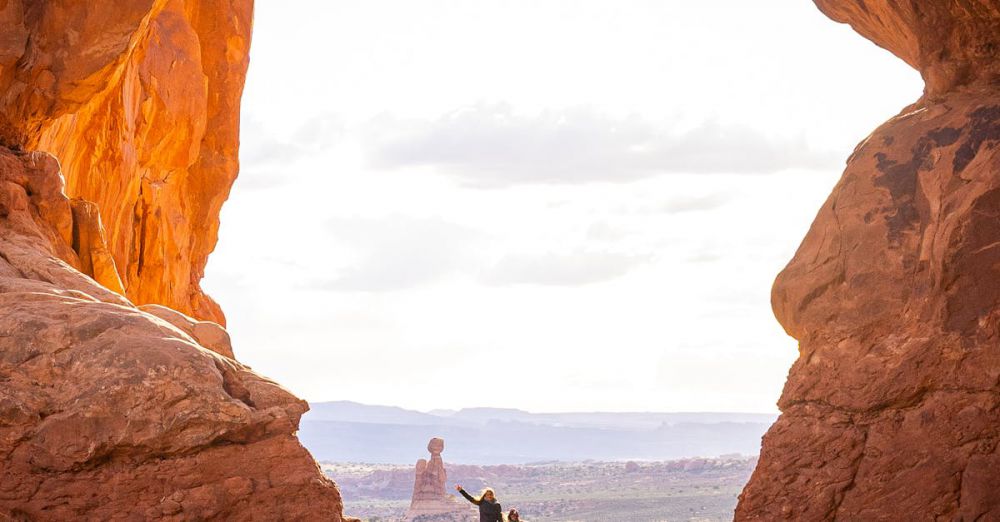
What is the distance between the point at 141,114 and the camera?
1134 inches

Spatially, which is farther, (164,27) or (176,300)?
(176,300)

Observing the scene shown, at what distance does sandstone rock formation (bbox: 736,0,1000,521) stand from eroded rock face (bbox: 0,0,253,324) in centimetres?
1106

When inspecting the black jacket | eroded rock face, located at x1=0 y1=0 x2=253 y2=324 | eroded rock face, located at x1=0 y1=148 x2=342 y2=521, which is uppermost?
eroded rock face, located at x1=0 y1=0 x2=253 y2=324

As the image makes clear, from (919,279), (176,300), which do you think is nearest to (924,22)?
(919,279)

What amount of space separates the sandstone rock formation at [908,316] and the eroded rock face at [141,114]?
1106cm

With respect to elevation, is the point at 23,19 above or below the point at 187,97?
below

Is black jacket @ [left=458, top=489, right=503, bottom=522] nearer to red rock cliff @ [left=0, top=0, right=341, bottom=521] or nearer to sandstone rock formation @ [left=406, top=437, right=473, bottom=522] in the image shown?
red rock cliff @ [left=0, top=0, right=341, bottom=521]

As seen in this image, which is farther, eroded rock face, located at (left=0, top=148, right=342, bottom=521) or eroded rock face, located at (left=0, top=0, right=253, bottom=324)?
eroded rock face, located at (left=0, top=0, right=253, bottom=324)

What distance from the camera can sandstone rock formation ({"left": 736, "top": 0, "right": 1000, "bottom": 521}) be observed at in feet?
47.1

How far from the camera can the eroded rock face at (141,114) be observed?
19.4 meters

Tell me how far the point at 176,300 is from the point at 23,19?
1400cm

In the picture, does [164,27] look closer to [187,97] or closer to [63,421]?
[187,97]

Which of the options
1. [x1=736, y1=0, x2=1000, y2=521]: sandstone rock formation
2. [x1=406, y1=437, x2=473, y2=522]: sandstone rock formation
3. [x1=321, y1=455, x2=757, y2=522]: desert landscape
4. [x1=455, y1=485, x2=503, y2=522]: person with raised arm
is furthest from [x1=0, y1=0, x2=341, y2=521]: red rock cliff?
[x1=406, y1=437, x2=473, y2=522]: sandstone rock formation

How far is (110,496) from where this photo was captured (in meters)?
13.9
